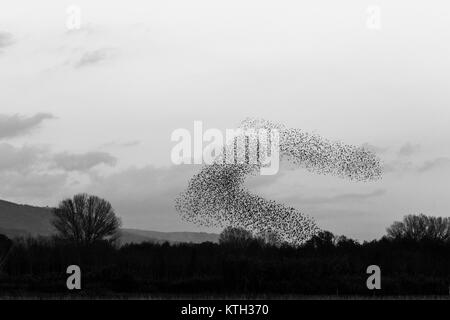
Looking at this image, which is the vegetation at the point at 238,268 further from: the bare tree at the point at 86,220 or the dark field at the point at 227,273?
the bare tree at the point at 86,220

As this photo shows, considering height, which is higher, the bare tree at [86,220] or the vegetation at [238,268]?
the bare tree at [86,220]

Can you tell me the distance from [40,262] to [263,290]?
851 inches

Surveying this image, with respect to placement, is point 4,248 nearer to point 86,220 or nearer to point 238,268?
point 238,268

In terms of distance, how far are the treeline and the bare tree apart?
3388 cm

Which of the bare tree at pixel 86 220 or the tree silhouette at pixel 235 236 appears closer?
the tree silhouette at pixel 235 236

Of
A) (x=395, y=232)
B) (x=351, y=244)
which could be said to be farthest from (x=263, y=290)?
(x=395, y=232)

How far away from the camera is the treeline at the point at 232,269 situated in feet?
149

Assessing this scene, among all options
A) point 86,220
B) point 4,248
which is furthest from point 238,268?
point 86,220

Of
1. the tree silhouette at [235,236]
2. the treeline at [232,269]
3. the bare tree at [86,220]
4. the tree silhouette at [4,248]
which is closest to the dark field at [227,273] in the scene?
the treeline at [232,269]

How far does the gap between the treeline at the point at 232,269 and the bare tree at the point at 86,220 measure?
3388cm

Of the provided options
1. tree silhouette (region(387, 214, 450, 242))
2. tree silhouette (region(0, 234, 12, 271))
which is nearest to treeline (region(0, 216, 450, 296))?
tree silhouette (region(0, 234, 12, 271))

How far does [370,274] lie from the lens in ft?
159

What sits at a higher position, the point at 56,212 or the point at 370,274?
the point at 56,212
